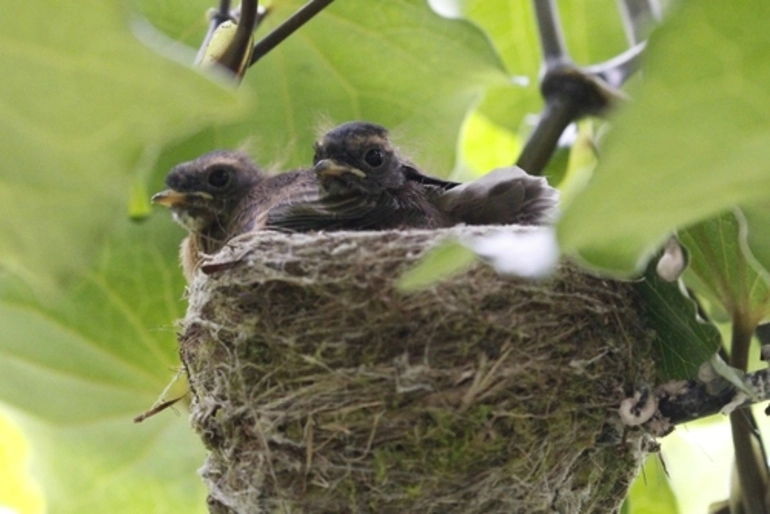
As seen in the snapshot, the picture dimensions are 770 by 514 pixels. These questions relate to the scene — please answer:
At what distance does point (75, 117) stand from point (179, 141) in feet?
4.72

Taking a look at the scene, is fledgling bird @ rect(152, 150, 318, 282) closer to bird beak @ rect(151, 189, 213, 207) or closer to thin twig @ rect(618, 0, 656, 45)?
bird beak @ rect(151, 189, 213, 207)

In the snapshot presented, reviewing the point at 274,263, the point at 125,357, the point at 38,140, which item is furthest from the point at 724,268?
the point at 125,357

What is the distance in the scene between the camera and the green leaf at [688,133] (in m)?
0.59

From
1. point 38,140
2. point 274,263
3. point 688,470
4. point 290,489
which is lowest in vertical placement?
point 688,470

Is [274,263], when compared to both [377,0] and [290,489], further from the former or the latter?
[377,0]

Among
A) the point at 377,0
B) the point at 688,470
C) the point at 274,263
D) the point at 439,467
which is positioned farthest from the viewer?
the point at 688,470

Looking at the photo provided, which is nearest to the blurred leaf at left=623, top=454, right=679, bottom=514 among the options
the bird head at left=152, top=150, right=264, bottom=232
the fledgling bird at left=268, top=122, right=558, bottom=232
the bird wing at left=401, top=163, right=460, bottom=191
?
the fledgling bird at left=268, top=122, right=558, bottom=232

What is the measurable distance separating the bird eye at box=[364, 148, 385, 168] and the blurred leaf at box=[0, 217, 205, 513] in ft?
1.47

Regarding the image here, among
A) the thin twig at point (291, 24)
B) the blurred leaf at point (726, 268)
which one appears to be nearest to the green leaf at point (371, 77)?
the thin twig at point (291, 24)

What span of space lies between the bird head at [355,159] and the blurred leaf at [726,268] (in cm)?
65

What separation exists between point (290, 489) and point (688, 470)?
51.4 inches

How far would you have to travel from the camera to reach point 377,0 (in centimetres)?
182

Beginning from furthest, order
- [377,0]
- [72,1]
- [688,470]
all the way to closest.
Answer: [688,470] → [377,0] → [72,1]

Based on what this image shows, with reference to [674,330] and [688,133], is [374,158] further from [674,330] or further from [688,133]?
[688,133]
